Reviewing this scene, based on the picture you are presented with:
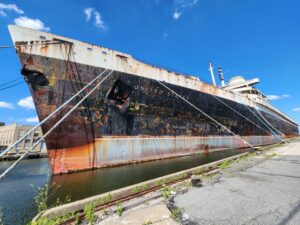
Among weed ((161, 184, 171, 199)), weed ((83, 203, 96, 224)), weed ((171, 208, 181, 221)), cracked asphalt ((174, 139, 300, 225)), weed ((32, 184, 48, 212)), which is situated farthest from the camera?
weed ((161, 184, 171, 199))

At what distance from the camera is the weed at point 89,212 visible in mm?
3456

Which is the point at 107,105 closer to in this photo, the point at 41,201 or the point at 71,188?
the point at 71,188

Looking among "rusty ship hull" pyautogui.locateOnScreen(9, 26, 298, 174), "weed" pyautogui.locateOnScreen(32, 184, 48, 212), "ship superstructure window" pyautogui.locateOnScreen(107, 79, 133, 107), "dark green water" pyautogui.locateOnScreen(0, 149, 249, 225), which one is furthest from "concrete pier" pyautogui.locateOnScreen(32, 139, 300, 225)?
"ship superstructure window" pyautogui.locateOnScreen(107, 79, 133, 107)

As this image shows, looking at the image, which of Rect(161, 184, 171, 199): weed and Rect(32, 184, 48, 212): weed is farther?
Rect(161, 184, 171, 199): weed

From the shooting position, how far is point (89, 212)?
3.54 metres

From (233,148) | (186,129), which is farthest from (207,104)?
(233,148)

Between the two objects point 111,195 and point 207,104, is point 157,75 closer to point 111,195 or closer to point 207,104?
point 207,104

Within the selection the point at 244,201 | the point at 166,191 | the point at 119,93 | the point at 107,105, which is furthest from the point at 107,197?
the point at 119,93

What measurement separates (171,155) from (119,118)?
4815 mm

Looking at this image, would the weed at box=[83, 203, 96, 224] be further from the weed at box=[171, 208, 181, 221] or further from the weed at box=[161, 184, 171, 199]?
the weed at box=[161, 184, 171, 199]

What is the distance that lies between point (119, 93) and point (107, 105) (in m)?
1.07

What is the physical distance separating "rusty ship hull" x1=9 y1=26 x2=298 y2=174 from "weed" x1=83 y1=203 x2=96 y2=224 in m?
5.80

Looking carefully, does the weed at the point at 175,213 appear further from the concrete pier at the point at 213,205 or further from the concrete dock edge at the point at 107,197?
the concrete dock edge at the point at 107,197

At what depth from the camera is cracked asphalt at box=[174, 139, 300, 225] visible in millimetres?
3146
